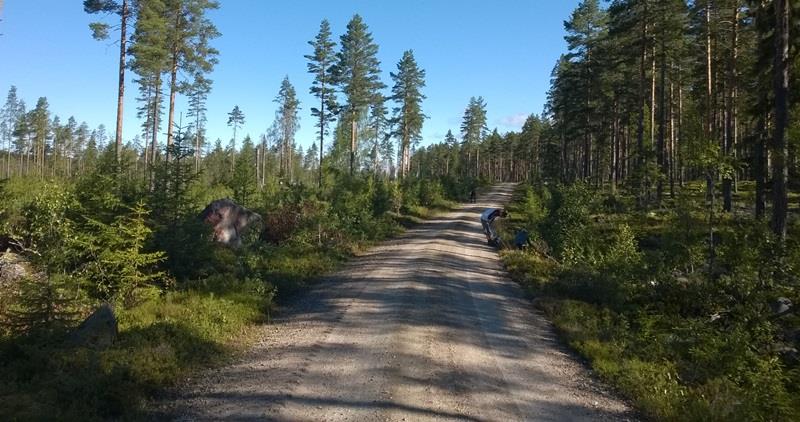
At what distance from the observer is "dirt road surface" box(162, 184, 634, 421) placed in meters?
6.40

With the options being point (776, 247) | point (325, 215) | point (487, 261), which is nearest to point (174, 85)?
point (325, 215)

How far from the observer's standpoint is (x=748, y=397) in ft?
21.7

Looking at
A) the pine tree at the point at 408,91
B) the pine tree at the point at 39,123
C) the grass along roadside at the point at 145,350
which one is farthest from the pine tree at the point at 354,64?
the pine tree at the point at 39,123

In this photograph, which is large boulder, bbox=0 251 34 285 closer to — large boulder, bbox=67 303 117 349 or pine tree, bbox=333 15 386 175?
large boulder, bbox=67 303 117 349

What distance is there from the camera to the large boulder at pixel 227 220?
18922mm

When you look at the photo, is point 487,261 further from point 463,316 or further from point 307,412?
point 307,412

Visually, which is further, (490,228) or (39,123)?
(39,123)

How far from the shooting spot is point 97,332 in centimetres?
775

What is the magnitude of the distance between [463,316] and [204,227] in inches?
289

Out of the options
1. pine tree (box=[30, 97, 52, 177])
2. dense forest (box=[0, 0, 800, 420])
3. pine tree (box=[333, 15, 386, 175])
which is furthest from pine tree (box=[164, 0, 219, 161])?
pine tree (box=[30, 97, 52, 177])

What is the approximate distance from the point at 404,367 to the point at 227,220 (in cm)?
1352

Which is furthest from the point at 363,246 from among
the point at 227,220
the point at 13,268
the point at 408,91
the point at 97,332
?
the point at 408,91

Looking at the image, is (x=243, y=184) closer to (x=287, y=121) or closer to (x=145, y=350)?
(x=145, y=350)

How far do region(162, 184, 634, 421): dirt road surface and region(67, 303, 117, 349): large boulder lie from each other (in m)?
1.67
